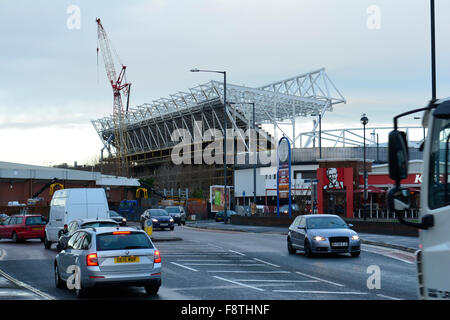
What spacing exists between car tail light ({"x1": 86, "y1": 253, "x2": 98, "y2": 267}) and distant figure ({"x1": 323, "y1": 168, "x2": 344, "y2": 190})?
138 feet

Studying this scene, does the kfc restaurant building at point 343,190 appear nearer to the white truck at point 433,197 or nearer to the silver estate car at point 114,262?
the silver estate car at point 114,262

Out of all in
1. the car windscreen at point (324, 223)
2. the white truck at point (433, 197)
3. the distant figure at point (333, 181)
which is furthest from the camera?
the distant figure at point (333, 181)

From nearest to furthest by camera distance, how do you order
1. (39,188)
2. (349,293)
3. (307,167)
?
1. (349,293)
2. (39,188)
3. (307,167)

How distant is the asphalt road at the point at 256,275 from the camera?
1340cm

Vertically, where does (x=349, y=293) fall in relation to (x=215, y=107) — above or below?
below

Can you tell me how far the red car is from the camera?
1364 inches

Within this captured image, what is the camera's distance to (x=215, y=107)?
101875 mm

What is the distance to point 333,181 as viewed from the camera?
54219 mm

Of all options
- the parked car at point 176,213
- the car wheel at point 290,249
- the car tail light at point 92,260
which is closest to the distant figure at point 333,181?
the parked car at point 176,213

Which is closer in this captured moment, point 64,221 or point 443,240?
point 443,240

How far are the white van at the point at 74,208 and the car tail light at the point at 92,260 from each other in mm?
15470
